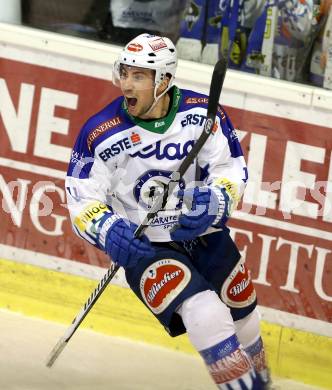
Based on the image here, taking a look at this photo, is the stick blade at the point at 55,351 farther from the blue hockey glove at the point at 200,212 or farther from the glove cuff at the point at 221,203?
the glove cuff at the point at 221,203

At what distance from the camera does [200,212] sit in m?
4.00

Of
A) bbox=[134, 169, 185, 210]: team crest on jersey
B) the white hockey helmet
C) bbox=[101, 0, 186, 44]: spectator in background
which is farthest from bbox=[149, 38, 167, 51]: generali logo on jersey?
bbox=[101, 0, 186, 44]: spectator in background

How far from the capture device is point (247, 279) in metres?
4.43

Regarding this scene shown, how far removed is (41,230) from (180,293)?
Answer: 160cm

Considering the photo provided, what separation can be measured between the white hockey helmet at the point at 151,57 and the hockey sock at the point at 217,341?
2.42 ft

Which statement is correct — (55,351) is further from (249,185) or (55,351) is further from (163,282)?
(249,185)

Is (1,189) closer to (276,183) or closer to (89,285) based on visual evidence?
(89,285)

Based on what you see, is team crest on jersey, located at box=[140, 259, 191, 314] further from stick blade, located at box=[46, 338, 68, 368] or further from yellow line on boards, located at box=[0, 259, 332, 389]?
yellow line on boards, located at box=[0, 259, 332, 389]

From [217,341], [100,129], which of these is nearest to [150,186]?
[100,129]

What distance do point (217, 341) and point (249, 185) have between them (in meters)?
1.36

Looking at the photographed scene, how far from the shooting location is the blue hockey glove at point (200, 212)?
400cm

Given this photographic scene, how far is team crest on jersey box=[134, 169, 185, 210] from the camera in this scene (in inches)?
166

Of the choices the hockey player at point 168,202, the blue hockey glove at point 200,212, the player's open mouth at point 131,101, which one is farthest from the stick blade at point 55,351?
the player's open mouth at point 131,101

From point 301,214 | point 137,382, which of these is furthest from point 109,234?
point 301,214
